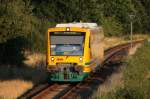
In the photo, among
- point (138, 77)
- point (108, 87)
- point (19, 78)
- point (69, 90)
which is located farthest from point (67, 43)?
point (138, 77)

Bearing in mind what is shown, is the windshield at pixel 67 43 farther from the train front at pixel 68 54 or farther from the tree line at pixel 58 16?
the tree line at pixel 58 16

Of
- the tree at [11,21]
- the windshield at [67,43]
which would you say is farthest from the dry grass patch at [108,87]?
the tree at [11,21]

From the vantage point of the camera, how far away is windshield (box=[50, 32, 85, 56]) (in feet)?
78.4

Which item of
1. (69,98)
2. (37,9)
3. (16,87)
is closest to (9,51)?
(16,87)

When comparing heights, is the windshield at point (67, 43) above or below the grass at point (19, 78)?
above

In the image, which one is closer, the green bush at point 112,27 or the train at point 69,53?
the train at point 69,53

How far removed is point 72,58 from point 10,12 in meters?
5.29

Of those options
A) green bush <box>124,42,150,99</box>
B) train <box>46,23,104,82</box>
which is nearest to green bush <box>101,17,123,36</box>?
green bush <box>124,42,150,99</box>

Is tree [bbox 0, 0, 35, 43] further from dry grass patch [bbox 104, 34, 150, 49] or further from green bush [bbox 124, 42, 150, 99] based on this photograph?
dry grass patch [bbox 104, 34, 150, 49]

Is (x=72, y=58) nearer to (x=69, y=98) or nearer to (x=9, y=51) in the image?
(x=69, y=98)

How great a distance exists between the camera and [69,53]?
23891 millimetres

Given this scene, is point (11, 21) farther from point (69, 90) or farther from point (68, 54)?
point (69, 90)

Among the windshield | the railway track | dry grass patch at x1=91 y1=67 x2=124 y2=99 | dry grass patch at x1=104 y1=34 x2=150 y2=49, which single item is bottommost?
the railway track

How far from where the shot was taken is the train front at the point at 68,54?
23.6 meters
